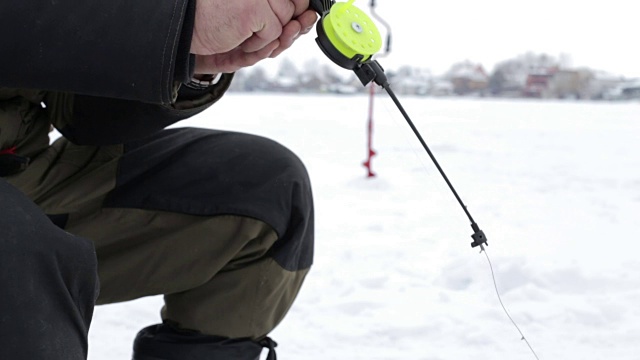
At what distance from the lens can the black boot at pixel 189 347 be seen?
124 centimetres

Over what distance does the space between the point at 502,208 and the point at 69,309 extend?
3.24 m

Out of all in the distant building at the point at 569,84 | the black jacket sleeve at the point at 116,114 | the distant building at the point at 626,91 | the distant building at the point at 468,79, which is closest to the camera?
the black jacket sleeve at the point at 116,114

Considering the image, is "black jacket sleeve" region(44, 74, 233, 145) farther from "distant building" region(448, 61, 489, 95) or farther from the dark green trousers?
"distant building" region(448, 61, 489, 95)

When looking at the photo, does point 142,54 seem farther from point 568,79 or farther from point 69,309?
point 568,79

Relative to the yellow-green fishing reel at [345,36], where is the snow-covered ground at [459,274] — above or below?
below

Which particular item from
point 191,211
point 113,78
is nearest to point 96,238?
point 191,211

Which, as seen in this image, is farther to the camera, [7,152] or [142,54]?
[7,152]

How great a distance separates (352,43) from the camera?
976 millimetres

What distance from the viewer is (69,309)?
749mm

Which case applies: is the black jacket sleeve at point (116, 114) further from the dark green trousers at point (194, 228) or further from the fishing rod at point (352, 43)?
the fishing rod at point (352, 43)

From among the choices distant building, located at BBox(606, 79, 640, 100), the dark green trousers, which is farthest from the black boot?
distant building, located at BBox(606, 79, 640, 100)

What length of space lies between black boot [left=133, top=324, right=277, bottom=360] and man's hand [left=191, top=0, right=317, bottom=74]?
0.52 meters

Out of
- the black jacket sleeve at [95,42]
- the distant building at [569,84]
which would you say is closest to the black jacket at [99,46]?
the black jacket sleeve at [95,42]

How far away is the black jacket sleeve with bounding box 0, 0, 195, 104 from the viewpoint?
2.73 ft
